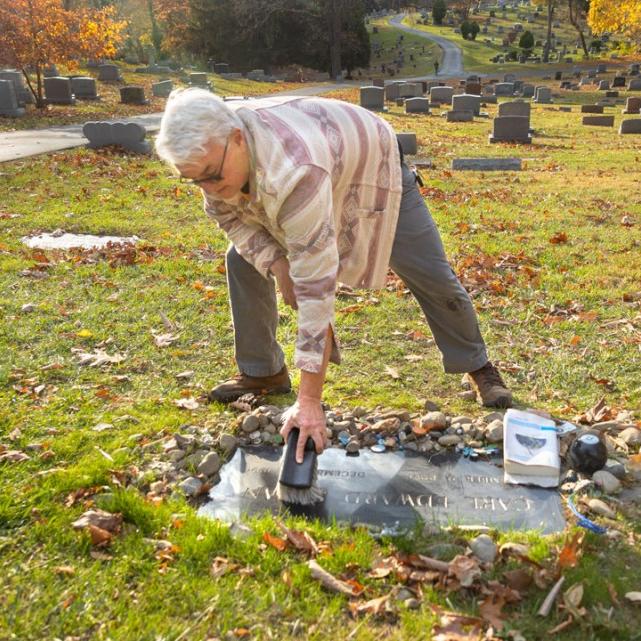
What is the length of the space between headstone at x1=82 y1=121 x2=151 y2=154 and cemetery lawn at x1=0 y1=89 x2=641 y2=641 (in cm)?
347

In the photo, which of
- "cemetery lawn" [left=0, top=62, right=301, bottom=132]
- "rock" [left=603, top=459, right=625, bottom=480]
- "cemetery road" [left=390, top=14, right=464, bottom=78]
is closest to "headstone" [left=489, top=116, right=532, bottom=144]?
"cemetery lawn" [left=0, top=62, right=301, bottom=132]

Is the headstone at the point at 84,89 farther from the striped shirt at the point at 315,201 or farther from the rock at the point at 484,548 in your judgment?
the rock at the point at 484,548

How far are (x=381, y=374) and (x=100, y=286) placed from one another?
2843mm

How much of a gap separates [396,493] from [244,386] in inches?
49.8

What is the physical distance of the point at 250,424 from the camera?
3.67 metres

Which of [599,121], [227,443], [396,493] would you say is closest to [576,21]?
[599,121]

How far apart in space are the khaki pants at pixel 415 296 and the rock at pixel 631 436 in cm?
82

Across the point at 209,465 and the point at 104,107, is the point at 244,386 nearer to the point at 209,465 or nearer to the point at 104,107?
the point at 209,465

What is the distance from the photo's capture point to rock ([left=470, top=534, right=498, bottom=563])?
2662mm

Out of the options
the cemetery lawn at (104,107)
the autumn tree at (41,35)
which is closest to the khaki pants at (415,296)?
the cemetery lawn at (104,107)

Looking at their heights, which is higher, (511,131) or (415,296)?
(415,296)

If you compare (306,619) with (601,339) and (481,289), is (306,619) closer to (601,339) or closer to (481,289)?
(601,339)

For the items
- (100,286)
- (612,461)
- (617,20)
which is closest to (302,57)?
(617,20)

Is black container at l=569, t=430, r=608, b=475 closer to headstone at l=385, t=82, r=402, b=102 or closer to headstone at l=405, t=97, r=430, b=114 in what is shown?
headstone at l=405, t=97, r=430, b=114
